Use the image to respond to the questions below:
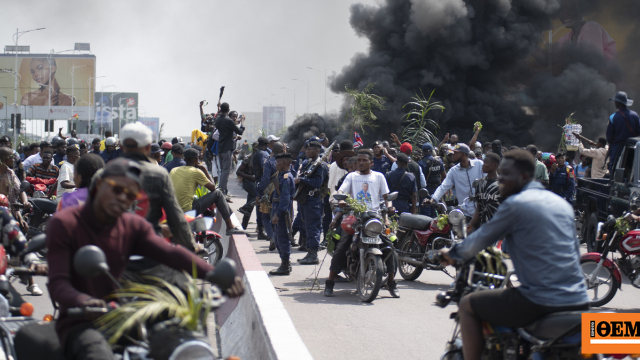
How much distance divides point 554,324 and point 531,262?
0.34 metres

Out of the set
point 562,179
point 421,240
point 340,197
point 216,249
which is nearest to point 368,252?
point 340,197

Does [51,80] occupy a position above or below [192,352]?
above

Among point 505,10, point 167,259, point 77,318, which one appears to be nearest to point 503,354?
point 167,259

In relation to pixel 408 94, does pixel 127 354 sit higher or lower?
lower

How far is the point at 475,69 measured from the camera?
130 feet

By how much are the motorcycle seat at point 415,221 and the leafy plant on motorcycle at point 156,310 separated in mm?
6412

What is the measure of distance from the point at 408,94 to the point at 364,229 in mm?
29868

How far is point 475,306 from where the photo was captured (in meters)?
3.69

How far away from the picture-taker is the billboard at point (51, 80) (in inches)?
3460

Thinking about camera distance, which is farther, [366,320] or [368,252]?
[368,252]

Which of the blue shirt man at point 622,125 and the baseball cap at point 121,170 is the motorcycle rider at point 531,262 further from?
the blue shirt man at point 622,125

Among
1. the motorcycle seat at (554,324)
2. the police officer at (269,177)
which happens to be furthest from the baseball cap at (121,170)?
the police officer at (269,177)

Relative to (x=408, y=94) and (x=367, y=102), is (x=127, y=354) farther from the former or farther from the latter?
(x=408, y=94)

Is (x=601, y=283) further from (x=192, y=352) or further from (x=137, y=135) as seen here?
(x=192, y=352)
